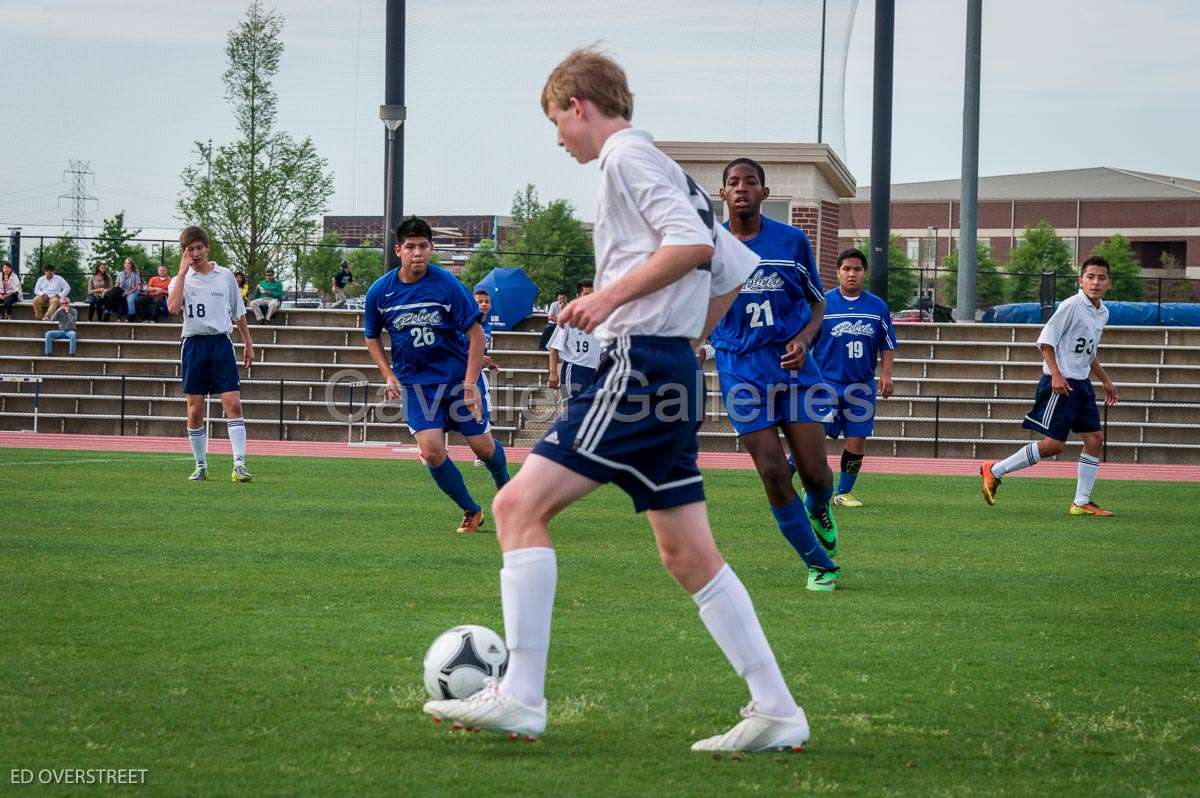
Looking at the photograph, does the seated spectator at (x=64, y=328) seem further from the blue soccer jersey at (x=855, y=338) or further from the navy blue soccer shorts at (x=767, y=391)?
the navy blue soccer shorts at (x=767, y=391)

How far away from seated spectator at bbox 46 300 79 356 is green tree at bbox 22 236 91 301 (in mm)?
3337

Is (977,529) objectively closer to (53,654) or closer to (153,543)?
(153,543)

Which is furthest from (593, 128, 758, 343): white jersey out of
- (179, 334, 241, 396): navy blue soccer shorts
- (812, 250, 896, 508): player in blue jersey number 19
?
(179, 334, 241, 396): navy blue soccer shorts

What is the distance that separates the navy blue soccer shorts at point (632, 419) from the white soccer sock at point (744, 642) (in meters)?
0.36

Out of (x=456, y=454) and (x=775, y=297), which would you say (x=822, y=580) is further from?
(x=456, y=454)

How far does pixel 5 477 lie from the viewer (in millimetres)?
13812

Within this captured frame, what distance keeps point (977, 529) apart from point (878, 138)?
53.3 feet

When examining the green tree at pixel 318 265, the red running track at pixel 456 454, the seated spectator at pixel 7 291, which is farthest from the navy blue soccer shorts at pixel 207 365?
the green tree at pixel 318 265

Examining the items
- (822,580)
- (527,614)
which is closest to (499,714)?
(527,614)

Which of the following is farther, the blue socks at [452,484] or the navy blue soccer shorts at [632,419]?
the blue socks at [452,484]

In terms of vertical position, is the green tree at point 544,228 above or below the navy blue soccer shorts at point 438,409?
above

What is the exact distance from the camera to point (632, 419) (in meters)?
4.13

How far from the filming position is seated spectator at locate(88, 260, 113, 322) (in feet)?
93.2

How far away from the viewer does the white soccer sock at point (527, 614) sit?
4.16m
